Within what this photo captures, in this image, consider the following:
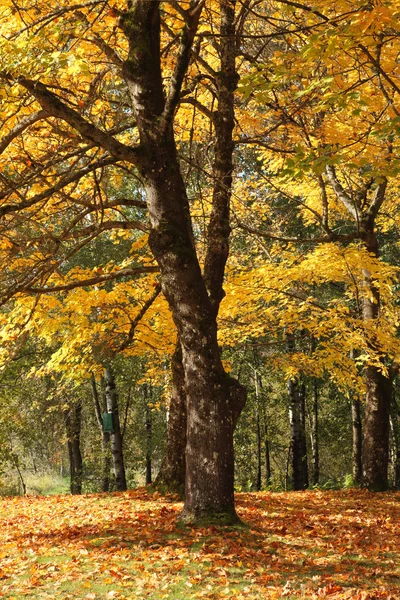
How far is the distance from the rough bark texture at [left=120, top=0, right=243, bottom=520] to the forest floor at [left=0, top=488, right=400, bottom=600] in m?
0.52

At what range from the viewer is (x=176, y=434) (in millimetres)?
8648

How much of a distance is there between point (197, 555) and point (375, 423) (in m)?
7.05

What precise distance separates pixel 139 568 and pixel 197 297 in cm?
269

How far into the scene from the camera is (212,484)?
20.3ft

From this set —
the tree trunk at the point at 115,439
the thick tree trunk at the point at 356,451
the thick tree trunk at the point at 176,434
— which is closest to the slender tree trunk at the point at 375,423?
the thick tree trunk at the point at 356,451

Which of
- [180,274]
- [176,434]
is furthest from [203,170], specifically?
[176,434]

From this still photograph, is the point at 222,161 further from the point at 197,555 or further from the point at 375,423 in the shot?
the point at 375,423

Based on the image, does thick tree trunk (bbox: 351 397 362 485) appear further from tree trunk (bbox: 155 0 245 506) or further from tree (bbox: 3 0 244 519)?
tree (bbox: 3 0 244 519)

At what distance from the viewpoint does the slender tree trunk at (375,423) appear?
11.4 meters

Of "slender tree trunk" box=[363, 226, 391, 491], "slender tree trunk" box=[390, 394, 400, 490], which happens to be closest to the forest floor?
"slender tree trunk" box=[363, 226, 391, 491]

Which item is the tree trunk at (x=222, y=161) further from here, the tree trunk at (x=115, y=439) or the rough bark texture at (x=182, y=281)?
the tree trunk at (x=115, y=439)

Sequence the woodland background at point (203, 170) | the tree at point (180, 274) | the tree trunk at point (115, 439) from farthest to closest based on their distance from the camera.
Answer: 1. the tree trunk at point (115, 439)
2. the tree at point (180, 274)
3. the woodland background at point (203, 170)

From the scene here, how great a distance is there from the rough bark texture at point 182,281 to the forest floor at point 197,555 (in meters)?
0.52

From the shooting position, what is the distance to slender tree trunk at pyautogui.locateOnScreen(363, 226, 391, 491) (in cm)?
1137
